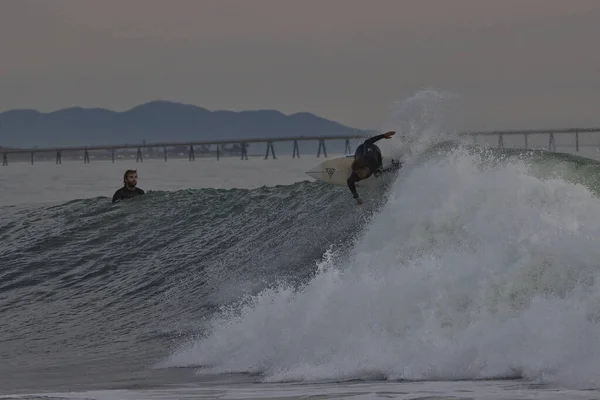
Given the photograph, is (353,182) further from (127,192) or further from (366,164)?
(127,192)

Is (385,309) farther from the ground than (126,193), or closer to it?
closer to it

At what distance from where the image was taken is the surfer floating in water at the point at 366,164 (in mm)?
17777

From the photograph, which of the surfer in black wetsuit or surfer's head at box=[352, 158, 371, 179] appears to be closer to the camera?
surfer's head at box=[352, 158, 371, 179]

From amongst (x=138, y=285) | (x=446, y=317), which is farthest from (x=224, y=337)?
(x=138, y=285)

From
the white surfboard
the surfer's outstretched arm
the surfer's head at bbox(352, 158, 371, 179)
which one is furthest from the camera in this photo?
the white surfboard

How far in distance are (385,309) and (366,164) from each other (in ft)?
28.6

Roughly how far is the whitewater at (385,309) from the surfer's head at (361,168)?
477 mm

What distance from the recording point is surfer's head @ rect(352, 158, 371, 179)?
18281 millimetres

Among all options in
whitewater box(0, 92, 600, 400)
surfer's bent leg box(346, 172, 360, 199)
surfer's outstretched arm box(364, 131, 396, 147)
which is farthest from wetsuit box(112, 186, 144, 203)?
surfer's outstretched arm box(364, 131, 396, 147)

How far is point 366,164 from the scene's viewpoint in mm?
18250

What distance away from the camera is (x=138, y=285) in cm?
1761

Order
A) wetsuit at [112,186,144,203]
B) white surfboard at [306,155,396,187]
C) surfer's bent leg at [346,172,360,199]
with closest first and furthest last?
surfer's bent leg at [346,172,360,199], white surfboard at [306,155,396,187], wetsuit at [112,186,144,203]

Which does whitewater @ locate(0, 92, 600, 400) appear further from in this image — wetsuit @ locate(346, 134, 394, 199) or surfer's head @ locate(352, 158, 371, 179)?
surfer's head @ locate(352, 158, 371, 179)

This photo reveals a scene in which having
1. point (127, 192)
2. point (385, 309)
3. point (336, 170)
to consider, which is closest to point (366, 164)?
point (336, 170)
